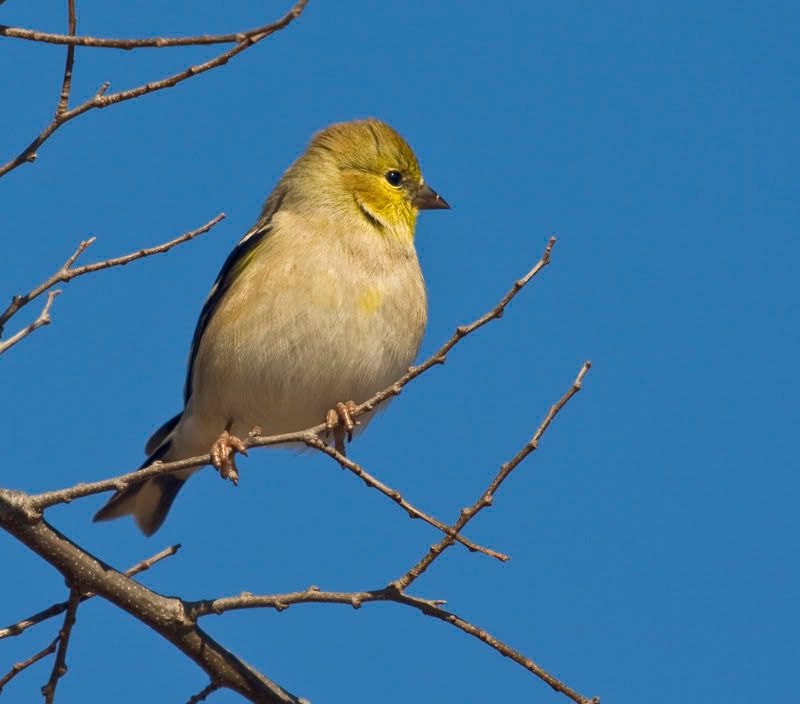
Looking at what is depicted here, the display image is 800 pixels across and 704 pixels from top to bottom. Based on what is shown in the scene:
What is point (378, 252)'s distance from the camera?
604 cm

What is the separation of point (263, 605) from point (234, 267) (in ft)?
9.02

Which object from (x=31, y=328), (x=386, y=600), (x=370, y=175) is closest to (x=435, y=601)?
(x=386, y=600)

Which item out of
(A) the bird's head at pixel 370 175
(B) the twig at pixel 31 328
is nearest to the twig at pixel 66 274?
(B) the twig at pixel 31 328

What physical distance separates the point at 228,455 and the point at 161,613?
131 centimetres

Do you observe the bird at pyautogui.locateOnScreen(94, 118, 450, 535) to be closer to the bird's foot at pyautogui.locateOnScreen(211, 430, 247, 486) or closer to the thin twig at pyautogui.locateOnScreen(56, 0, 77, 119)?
the bird's foot at pyautogui.locateOnScreen(211, 430, 247, 486)

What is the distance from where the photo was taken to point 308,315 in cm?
566

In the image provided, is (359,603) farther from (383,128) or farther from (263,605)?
(383,128)

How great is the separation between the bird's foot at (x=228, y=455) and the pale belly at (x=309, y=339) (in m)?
0.56

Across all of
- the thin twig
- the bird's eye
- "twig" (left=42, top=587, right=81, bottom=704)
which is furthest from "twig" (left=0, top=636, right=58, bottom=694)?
the bird's eye

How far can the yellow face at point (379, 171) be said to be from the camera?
650 centimetres

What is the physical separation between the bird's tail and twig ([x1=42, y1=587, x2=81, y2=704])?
2.21 metres

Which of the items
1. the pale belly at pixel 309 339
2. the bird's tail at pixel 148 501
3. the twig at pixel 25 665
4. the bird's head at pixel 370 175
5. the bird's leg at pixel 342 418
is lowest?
the twig at pixel 25 665

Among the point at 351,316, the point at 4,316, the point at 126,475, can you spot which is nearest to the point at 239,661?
the point at 126,475

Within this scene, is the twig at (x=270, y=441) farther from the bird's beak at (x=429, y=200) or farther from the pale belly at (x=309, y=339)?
the bird's beak at (x=429, y=200)
